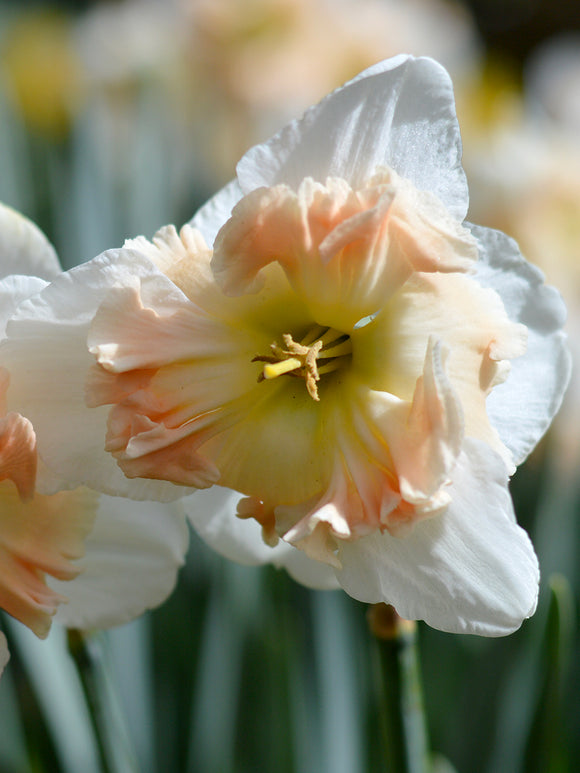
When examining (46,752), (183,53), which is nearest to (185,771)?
(46,752)

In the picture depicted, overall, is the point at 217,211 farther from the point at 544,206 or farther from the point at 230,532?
the point at 544,206

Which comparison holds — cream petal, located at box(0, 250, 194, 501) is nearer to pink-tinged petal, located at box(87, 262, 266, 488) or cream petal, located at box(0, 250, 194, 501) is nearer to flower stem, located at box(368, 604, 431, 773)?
pink-tinged petal, located at box(87, 262, 266, 488)

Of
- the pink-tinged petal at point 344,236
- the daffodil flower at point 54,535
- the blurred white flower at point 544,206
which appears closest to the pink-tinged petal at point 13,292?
the daffodil flower at point 54,535

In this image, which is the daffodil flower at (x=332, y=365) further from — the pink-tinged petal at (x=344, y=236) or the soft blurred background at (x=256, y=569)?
the soft blurred background at (x=256, y=569)

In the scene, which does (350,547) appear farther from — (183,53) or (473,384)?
(183,53)

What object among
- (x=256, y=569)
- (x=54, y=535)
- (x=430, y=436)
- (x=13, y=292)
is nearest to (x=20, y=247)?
(x=13, y=292)

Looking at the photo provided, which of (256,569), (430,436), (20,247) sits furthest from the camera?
(256,569)
